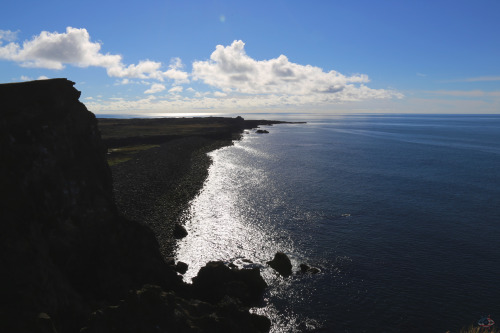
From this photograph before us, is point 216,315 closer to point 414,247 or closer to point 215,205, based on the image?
point 414,247

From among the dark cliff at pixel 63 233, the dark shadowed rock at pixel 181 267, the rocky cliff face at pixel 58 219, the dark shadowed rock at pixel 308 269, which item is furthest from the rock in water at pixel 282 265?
the rocky cliff face at pixel 58 219

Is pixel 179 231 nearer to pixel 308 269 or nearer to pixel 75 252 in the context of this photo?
pixel 308 269

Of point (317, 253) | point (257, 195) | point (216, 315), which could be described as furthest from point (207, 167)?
point (216, 315)

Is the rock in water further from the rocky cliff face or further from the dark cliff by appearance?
the rocky cliff face

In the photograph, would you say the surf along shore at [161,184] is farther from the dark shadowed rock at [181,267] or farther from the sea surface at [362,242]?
the dark shadowed rock at [181,267]

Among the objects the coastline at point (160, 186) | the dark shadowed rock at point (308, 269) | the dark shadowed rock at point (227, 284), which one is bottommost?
the dark shadowed rock at point (308, 269)

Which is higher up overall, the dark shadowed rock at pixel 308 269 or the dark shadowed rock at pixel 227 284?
the dark shadowed rock at pixel 227 284

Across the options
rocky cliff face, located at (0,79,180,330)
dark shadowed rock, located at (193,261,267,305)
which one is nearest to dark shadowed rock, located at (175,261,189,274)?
dark shadowed rock, located at (193,261,267,305)
